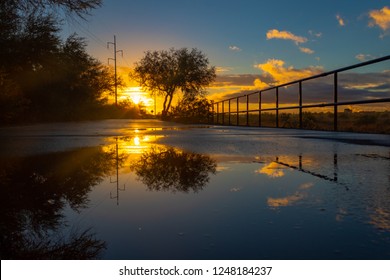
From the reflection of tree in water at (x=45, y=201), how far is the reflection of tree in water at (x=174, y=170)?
306 millimetres

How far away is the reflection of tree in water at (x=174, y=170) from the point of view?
8.61 ft

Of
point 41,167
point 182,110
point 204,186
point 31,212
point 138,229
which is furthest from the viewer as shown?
point 182,110

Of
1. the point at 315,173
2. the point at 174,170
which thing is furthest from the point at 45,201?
the point at 315,173

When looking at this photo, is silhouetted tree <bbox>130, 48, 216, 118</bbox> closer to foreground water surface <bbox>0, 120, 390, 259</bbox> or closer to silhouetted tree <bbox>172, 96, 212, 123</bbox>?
silhouetted tree <bbox>172, 96, 212, 123</bbox>

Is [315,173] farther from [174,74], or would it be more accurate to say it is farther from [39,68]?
[174,74]

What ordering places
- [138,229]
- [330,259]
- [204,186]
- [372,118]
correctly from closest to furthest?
[330,259] < [138,229] < [204,186] < [372,118]

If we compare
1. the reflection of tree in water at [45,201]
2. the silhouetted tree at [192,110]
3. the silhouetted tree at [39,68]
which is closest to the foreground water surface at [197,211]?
the reflection of tree in water at [45,201]

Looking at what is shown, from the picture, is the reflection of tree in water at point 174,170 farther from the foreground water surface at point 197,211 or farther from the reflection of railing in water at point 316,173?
the reflection of railing in water at point 316,173

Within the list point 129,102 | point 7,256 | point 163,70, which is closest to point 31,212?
point 7,256

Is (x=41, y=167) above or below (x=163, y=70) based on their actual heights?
below

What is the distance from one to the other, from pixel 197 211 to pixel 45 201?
80 centimetres

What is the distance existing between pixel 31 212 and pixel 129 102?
56.3 m

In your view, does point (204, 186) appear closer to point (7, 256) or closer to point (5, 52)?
point (7, 256)

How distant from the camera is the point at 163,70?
4719cm
